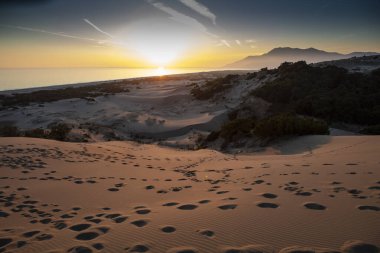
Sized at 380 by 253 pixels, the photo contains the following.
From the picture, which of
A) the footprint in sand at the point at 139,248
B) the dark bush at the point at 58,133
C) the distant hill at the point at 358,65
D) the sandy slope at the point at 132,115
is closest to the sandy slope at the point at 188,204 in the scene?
the footprint in sand at the point at 139,248

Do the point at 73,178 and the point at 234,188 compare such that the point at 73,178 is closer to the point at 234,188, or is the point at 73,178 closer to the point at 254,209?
the point at 234,188

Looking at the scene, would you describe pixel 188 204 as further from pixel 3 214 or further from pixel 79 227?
pixel 3 214

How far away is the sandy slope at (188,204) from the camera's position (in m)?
3.50

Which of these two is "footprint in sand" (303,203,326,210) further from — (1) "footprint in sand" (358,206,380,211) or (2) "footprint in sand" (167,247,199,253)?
(2) "footprint in sand" (167,247,199,253)

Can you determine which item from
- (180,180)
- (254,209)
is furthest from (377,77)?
(254,209)

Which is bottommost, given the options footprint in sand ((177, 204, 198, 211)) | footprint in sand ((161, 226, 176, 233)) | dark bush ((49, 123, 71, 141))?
dark bush ((49, 123, 71, 141))

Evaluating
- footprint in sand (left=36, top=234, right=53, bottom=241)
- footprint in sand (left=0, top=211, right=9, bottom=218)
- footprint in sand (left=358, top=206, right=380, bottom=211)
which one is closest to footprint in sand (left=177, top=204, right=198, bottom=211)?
footprint in sand (left=36, top=234, right=53, bottom=241)

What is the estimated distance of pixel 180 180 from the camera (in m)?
7.19

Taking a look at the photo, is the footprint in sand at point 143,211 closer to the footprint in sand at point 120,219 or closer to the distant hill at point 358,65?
the footprint in sand at point 120,219

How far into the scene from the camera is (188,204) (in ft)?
16.3

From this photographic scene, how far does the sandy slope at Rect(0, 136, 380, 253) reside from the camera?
3.50m

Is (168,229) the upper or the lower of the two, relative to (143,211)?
upper

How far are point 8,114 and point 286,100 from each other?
2460cm

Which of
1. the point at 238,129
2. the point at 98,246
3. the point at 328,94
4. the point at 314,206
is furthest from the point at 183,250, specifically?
the point at 328,94
